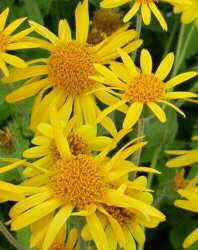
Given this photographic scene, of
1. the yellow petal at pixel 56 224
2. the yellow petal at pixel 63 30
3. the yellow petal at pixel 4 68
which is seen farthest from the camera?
the yellow petal at pixel 63 30

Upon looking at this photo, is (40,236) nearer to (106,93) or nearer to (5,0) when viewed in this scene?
(106,93)

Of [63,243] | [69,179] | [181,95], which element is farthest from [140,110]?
[63,243]

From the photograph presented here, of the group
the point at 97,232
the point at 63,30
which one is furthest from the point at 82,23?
the point at 97,232

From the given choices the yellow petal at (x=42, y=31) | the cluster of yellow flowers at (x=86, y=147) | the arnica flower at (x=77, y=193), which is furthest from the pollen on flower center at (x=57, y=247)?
the yellow petal at (x=42, y=31)

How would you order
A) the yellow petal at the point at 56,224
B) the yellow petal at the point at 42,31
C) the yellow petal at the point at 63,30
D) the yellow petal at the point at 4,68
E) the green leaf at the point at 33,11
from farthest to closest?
1. the green leaf at the point at 33,11
2. the yellow petal at the point at 63,30
3. the yellow petal at the point at 42,31
4. the yellow petal at the point at 4,68
5. the yellow petal at the point at 56,224

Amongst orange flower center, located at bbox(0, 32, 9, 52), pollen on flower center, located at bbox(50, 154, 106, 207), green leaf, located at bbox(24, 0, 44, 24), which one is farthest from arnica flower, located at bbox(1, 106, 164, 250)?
green leaf, located at bbox(24, 0, 44, 24)

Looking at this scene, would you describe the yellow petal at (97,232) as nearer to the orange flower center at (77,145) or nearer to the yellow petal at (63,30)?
the orange flower center at (77,145)
